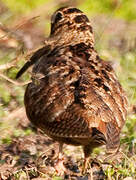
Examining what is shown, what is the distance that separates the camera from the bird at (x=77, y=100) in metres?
5.64

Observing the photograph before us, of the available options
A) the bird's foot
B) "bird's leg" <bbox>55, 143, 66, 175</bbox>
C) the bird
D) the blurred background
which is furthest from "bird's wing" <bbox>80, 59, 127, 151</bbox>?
the bird's foot

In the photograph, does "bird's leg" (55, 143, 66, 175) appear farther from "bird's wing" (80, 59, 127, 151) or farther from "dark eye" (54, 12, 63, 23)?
"dark eye" (54, 12, 63, 23)

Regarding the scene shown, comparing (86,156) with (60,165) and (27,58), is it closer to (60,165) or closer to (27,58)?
(60,165)

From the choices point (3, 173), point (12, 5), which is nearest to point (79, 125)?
point (3, 173)

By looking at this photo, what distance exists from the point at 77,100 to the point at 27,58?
0.63 m

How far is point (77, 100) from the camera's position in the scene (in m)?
5.74

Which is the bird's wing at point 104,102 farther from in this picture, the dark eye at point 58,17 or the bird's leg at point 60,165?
the dark eye at point 58,17

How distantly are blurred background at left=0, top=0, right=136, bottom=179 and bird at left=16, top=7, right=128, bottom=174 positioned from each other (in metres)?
0.31

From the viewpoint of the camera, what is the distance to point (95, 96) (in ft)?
19.1

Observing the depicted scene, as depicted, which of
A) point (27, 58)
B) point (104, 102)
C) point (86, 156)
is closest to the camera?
point (27, 58)

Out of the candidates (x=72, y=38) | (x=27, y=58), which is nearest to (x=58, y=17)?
(x=72, y=38)

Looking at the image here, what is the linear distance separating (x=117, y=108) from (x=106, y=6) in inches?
291

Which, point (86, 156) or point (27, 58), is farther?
point (86, 156)

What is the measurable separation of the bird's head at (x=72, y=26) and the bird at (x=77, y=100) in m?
0.52
